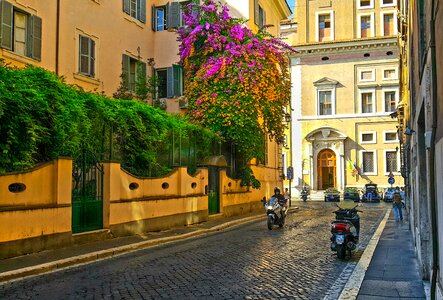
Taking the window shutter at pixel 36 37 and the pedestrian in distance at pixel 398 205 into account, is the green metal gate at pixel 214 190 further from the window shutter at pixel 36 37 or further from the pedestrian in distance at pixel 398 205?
the window shutter at pixel 36 37

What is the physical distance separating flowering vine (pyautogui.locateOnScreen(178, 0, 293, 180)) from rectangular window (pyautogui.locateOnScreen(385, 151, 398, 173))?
28.6 metres

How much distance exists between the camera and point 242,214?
25.9 m

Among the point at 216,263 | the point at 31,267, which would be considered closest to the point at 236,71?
the point at 216,263

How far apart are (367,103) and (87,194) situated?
43.1m

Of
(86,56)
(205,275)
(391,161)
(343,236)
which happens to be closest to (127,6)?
(86,56)

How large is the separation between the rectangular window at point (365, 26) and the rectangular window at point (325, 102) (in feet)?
23.2

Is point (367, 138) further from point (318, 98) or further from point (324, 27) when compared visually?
point (324, 27)

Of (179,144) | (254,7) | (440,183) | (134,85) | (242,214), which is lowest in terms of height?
(242,214)

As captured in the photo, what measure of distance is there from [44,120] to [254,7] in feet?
63.5

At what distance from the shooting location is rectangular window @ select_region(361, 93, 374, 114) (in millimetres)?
51688

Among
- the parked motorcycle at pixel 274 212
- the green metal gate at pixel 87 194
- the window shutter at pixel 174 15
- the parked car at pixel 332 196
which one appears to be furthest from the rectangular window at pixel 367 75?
the green metal gate at pixel 87 194

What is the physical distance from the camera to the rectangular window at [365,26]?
52.4 metres

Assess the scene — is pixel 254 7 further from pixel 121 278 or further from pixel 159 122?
pixel 121 278

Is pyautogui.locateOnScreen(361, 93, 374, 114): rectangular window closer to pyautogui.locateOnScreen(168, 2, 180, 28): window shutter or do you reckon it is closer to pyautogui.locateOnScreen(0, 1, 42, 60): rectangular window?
pyautogui.locateOnScreen(168, 2, 180, 28): window shutter
